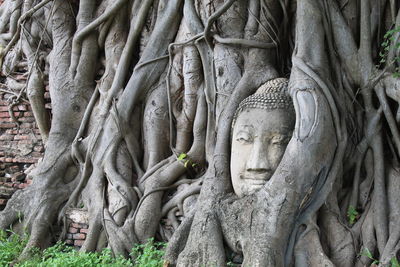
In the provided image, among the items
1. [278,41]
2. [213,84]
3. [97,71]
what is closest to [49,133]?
[97,71]

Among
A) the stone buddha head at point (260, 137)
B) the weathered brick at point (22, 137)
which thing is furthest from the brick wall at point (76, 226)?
the stone buddha head at point (260, 137)

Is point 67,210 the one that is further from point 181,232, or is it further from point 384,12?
point 384,12

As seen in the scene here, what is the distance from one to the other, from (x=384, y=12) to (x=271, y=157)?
1.39 metres

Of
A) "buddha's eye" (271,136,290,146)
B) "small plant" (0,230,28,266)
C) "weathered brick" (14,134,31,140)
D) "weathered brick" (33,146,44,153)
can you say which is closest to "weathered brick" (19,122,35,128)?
"weathered brick" (14,134,31,140)

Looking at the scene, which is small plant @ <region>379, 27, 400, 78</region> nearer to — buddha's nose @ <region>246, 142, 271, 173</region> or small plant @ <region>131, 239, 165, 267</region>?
buddha's nose @ <region>246, 142, 271, 173</region>

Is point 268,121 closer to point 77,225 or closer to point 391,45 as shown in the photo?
point 391,45

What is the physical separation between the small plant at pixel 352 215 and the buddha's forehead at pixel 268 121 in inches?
26.5

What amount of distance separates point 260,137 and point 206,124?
0.94 metres

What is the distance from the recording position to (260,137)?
3752 mm

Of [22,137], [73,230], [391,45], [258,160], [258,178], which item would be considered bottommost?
[73,230]

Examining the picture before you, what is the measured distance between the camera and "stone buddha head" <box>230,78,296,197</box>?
3.71 metres

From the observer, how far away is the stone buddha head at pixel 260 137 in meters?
3.71

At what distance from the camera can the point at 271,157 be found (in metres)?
3.72

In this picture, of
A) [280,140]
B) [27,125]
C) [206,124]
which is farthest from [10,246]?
[280,140]
